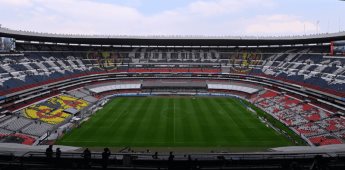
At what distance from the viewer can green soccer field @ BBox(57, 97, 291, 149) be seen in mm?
32131

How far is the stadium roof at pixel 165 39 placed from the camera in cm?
6138

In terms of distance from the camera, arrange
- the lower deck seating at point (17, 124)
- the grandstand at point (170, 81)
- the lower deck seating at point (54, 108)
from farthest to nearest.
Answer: the lower deck seating at point (54, 108) → the grandstand at point (170, 81) → the lower deck seating at point (17, 124)

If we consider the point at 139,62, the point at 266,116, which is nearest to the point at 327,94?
the point at 266,116

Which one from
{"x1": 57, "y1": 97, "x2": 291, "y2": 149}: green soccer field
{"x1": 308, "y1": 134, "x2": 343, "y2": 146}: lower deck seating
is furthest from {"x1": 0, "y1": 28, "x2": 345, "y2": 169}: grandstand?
{"x1": 57, "y1": 97, "x2": 291, "y2": 149}: green soccer field

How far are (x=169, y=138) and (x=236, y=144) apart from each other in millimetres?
6819

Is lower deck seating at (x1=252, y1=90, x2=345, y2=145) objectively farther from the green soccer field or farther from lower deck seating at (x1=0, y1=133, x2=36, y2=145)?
lower deck seating at (x1=0, y1=133, x2=36, y2=145)

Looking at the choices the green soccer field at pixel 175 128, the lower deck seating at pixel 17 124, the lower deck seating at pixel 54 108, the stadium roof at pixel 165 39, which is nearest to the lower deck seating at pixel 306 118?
the green soccer field at pixel 175 128

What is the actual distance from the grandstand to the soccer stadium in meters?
0.25

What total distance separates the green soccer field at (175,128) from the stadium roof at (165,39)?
21078 mm

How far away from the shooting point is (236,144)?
31.7 meters

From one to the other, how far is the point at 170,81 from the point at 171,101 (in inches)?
576

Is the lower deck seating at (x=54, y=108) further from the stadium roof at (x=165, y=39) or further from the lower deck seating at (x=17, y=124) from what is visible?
A: the stadium roof at (x=165, y=39)

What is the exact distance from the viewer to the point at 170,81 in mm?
72562

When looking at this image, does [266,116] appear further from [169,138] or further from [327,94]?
[169,138]
